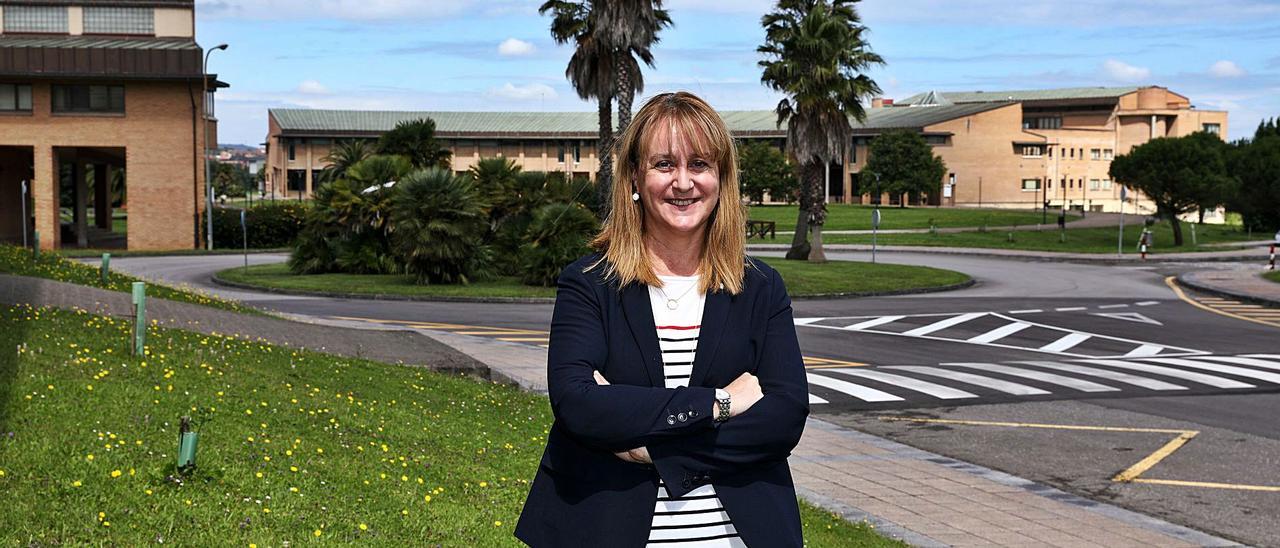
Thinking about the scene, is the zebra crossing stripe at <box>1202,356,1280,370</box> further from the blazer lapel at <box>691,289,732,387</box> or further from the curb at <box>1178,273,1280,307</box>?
the blazer lapel at <box>691,289,732,387</box>

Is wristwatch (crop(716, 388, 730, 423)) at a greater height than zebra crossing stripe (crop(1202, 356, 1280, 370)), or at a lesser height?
greater

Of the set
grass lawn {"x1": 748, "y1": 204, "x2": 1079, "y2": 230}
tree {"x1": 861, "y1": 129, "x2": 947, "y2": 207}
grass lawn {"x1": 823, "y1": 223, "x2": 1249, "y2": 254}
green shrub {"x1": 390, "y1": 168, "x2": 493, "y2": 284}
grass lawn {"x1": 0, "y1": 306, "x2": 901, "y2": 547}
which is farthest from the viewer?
tree {"x1": 861, "y1": 129, "x2": 947, "y2": 207}

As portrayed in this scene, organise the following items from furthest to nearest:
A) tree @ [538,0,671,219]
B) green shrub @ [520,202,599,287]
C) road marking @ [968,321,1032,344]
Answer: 1. tree @ [538,0,671,219]
2. green shrub @ [520,202,599,287]
3. road marking @ [968,321,1032,344]

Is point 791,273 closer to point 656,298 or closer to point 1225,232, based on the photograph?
point 656,298

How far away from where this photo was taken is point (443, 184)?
3662 centimetres

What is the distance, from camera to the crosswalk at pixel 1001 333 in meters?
23.3

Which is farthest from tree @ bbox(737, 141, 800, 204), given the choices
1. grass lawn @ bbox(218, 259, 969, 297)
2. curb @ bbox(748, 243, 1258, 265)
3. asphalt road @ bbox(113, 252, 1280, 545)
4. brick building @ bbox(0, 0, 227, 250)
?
asphalt road @ bbox(113, 252, 1280, 545)

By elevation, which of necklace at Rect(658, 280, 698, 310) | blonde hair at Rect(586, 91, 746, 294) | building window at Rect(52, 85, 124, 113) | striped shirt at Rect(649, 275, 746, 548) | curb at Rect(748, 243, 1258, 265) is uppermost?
building window at Rect(52, 85, 124, 113)

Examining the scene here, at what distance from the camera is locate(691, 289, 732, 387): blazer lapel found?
3260 mm

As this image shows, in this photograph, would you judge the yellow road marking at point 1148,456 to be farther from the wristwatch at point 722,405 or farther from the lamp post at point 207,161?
the lamp post at point 207,161

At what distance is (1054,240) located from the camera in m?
73.7

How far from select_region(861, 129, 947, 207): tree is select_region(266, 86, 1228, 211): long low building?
11.8 feet

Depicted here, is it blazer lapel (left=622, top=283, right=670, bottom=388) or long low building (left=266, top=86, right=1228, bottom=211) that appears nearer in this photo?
blazer lapel (left=622, top=283, right=670, bottom=388)

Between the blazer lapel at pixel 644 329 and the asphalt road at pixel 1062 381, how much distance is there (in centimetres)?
820
